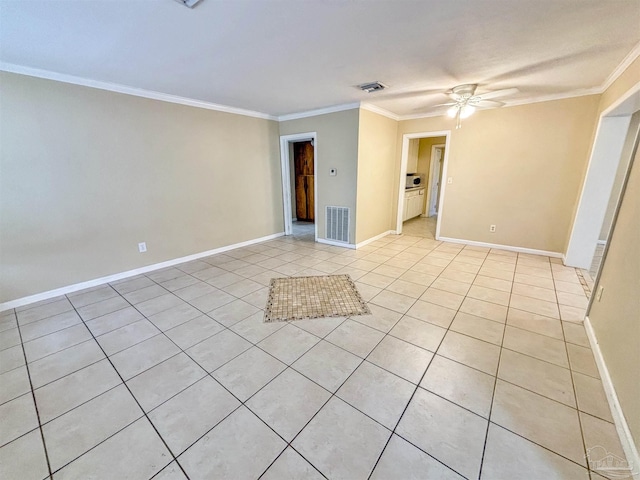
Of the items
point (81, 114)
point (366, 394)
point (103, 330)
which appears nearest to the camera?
point (366, 394)

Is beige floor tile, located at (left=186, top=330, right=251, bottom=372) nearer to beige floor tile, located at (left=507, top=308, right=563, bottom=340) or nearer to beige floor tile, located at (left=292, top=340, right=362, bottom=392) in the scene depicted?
beige floor tile, located at (left=292, top=340, right=362, bottom=392)

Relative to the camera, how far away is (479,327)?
226cm

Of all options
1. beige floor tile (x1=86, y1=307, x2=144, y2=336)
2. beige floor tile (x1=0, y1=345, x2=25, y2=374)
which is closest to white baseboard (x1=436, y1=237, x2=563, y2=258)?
beige floor tile (x1=86, y1=307, x2=144, y2=336)

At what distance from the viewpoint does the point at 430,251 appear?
4.30 metres

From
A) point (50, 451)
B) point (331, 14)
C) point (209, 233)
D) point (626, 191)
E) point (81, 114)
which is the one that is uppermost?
point (331, 14)

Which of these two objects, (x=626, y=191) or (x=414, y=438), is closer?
(x=414, y=438)

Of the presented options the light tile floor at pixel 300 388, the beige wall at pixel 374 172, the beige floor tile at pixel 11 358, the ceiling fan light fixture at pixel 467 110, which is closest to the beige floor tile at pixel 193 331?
the light tile floor at pixel 300 388

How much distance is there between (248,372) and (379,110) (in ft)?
13.9

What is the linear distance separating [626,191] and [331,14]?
254 cm

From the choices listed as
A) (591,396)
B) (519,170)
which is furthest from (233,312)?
(519,170)

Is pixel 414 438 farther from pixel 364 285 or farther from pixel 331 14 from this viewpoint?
pixel 331 14

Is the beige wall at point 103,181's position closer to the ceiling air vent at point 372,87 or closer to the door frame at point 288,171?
the door frame at point 288,171

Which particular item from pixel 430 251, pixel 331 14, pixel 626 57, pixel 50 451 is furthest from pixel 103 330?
pixel 626 57

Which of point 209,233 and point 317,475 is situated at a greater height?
point 209,233
